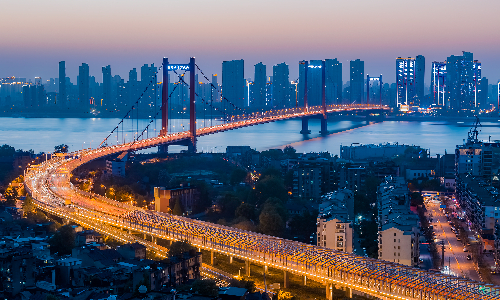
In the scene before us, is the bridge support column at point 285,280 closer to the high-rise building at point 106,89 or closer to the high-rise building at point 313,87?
the high-rise building at point 313,87

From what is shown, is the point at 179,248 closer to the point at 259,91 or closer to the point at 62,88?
the point at 259,91

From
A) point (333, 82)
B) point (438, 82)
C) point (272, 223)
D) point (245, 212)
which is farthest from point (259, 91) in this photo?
point (272, 223)

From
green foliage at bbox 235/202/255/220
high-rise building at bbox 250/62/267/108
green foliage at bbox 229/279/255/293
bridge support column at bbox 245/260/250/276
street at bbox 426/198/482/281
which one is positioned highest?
high-rise building at bbox 250/62/267/108

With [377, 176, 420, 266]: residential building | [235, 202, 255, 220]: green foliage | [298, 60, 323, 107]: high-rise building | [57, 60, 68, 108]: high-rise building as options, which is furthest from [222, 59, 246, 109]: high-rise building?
[377, 176, 420, 266]: residential building

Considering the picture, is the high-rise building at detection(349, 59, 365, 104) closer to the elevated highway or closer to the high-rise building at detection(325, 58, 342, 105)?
the high-rise building at detection(325, 58, 342, 105)

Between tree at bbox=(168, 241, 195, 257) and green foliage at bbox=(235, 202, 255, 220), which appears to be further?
green foliage at bbox=(235, 202, 255, 220)

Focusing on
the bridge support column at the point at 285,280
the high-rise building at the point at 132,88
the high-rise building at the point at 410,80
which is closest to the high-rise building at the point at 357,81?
the high-rise building at the point at 410,80

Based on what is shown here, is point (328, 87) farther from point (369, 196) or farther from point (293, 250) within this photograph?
point (293, 250)
